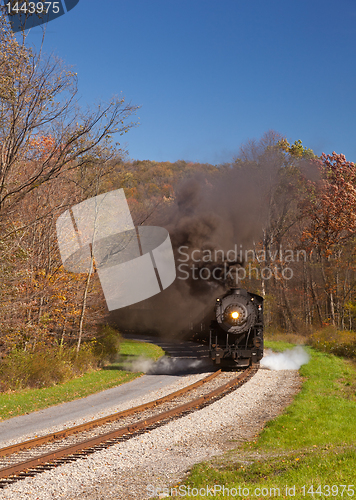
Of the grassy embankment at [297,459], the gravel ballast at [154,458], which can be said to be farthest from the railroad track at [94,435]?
the grassy embankment at [297,459]

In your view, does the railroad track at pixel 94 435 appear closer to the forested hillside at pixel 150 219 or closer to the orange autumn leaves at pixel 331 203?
the forested hillside at pixel 150 219

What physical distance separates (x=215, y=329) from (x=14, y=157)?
39.6 ft

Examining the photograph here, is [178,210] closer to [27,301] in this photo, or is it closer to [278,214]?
[278,214]

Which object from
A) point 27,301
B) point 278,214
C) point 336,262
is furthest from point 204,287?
point 278,214

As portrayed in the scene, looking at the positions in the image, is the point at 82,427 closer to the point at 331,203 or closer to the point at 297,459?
the point at 297,459

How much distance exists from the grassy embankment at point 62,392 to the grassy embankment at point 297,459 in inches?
299

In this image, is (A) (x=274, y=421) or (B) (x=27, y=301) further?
(B) (x=27, y=301)

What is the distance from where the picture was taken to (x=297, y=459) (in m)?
7.84

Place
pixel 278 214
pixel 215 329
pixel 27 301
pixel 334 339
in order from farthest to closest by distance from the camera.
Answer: pixel 278 214 → pixel 334 339 → pixel 215 329 → pixel 27 301

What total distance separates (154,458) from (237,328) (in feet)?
36.8

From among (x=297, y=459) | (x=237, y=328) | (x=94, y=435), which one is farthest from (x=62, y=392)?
(x=297, y=459)

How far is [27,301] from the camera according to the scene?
1698 cm

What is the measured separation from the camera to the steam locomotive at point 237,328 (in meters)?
19.2

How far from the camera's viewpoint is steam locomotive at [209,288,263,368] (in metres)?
19.2
